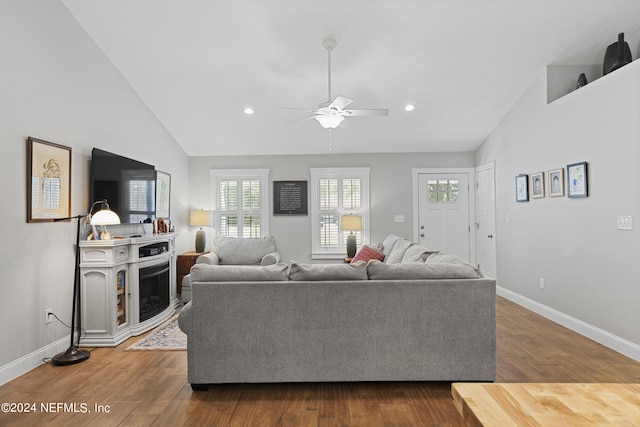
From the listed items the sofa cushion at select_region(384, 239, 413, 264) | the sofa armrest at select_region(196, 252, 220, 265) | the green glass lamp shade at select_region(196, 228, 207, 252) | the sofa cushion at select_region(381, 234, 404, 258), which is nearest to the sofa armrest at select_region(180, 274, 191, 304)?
the sofa armrest at select_region(196, 252, 220, 265)

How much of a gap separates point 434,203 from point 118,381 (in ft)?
17.5

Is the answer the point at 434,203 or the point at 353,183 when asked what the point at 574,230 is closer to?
the point at 434,203

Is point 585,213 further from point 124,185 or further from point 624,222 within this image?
point 124,185

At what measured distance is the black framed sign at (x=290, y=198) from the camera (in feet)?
20.8

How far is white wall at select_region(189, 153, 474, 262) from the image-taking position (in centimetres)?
630

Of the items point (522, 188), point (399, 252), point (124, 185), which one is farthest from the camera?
point (522, 188)

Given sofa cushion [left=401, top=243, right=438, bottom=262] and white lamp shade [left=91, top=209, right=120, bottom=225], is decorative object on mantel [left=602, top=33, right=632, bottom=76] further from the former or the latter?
white lamp shade [left=91, top=209, right=120, bottom=225]

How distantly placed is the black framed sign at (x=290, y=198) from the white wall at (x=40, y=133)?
2.81 meters

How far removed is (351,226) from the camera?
19.4 feet

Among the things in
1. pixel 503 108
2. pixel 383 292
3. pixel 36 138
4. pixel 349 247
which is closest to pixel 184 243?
pixel 349 247

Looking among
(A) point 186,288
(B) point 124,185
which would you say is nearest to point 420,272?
(B) point 124,185

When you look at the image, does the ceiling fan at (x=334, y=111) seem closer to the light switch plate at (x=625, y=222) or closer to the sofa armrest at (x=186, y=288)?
the light switch plate at (x=625, y=222)

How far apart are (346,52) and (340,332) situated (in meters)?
3.02

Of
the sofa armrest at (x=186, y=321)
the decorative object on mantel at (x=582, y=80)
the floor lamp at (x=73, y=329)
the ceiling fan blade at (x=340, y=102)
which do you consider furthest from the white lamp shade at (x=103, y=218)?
the decorative object on mantel at (x=582, y=80)
